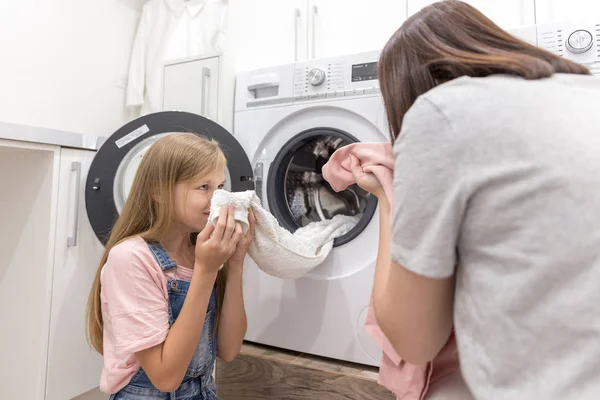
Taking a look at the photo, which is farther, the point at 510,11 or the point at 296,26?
the point at 296,26

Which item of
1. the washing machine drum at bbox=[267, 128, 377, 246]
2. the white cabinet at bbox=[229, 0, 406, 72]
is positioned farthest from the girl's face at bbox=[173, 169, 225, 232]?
the white cabinet at bbox=[229, 0, 406, 72]

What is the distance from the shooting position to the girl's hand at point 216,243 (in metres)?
0.78

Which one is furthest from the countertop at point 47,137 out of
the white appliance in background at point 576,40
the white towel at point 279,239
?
the white appliance in background at point 576,40

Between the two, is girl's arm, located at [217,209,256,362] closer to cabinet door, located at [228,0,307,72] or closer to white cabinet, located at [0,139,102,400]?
white cabinet, located at [0,139,102,400]

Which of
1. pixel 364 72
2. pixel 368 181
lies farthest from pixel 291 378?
pixel 364 72

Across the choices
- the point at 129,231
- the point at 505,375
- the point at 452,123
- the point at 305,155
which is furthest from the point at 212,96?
the point at 505,375

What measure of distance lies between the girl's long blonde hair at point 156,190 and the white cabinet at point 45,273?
305 mm

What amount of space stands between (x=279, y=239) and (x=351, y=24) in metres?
1.05

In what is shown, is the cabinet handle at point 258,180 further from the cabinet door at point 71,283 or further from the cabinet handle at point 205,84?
the cabinet door at point 71,283

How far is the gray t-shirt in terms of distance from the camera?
0.37 meters

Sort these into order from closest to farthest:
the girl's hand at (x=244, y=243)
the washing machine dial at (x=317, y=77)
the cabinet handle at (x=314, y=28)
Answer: the girl's hand at (x=244, y=243), the washing machine dial at (x=317, y=77), the cabinet handle at (x=314, y=28)

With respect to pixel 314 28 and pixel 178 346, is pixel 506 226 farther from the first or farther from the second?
pixel 314 28

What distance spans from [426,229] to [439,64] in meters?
0.22

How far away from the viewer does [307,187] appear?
1431 millimetres
